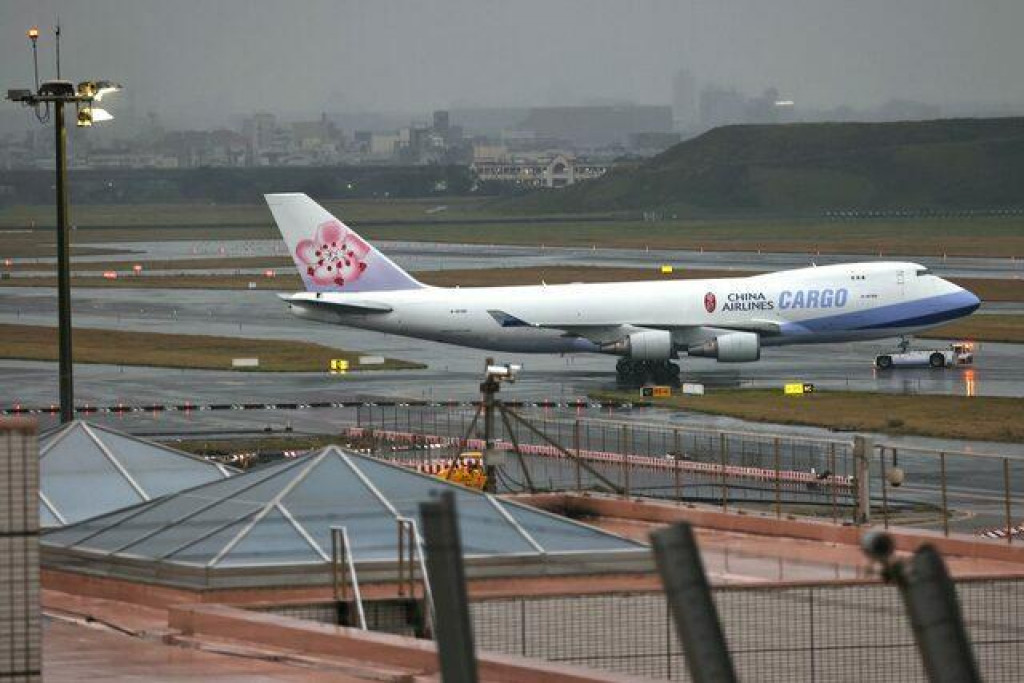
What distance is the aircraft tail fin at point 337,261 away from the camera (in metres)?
84.8

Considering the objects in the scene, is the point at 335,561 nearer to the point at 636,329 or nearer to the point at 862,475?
the point at 862,475

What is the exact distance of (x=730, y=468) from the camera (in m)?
53.6

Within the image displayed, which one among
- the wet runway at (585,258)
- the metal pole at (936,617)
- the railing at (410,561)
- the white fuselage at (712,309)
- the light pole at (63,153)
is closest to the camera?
the metal pole at (936,617)

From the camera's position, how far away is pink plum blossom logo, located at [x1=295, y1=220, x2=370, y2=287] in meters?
84.8

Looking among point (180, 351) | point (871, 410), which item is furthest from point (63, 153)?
point (180, 351)

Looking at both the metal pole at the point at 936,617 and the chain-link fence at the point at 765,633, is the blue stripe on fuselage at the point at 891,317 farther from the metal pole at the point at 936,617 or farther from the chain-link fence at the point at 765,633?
the metal pole at the point at 936,617

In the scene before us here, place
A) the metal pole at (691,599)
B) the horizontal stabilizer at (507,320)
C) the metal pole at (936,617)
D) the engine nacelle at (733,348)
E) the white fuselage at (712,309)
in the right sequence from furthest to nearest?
the horizontal stabilizer at (507,320) < the white fuselage at (712,309) < the engine nacelle at (733,348) < the metal pole at (691,599) < the metal pole at (936,617)

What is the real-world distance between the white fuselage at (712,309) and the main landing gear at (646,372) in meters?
1.71

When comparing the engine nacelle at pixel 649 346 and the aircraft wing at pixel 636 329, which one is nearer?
the engine nacelle at pixel 649 346

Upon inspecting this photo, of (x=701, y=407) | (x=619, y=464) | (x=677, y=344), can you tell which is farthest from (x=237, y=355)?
(x=619, y=464)

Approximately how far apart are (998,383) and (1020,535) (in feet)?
112

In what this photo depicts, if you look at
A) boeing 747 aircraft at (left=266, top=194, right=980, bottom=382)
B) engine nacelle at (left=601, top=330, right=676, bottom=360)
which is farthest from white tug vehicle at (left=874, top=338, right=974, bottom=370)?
engine nacelle at (left=601, top=330, right=676, bottom=360)

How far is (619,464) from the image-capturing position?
176ft

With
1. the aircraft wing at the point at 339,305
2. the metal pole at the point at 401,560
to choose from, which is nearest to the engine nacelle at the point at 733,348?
the aircraft wing at the point at 339,305
